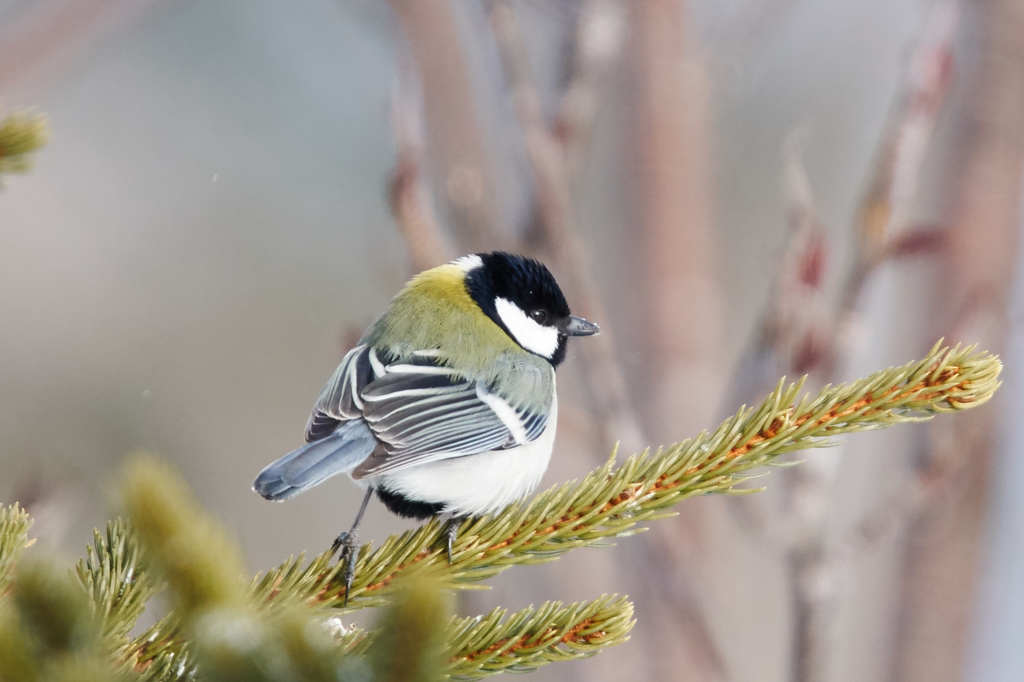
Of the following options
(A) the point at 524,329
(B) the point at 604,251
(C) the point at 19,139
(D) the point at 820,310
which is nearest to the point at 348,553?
(C) the point at 19,139

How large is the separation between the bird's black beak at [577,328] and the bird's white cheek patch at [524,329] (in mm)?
12

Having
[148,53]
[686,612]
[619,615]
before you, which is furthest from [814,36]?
[619,615]

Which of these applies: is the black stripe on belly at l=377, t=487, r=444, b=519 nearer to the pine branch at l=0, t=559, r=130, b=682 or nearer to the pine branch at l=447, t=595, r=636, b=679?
the pine branch at l=447, t=595, r=636, b=679

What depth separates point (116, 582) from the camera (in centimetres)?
57

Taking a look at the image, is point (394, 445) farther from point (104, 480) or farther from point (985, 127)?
point (985, 127)

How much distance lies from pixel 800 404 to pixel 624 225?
128cm

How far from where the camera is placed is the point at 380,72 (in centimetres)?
315

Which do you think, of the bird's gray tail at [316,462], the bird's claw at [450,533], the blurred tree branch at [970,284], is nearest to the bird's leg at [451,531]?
the bird's claw at [450,533]

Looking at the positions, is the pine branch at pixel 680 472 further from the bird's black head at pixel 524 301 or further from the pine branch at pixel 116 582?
the bird's black head at pixel 524 301

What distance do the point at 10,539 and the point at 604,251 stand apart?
1.57 meters

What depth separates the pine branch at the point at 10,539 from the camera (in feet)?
1.90

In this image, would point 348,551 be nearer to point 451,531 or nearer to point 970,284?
point 451,531

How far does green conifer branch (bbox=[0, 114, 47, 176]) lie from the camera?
2.27ft

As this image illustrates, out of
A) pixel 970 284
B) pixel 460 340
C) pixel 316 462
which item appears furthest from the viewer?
pixel 970 284
